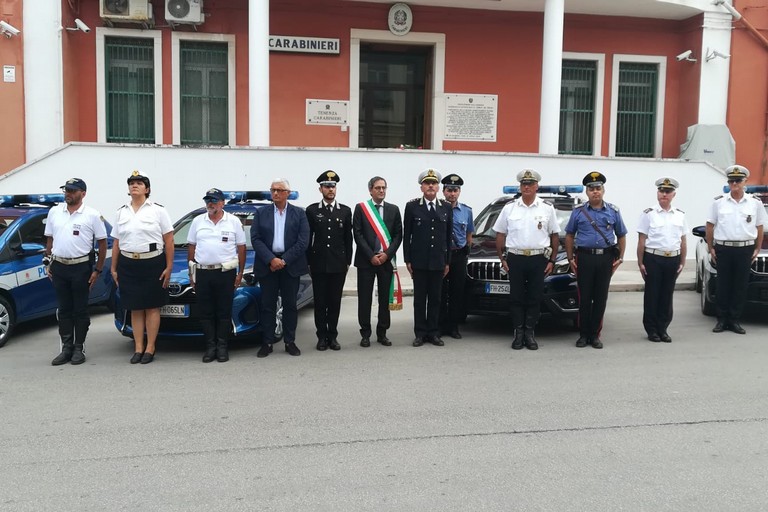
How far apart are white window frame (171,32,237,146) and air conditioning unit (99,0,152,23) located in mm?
825

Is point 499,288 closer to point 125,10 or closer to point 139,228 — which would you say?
point 139,228

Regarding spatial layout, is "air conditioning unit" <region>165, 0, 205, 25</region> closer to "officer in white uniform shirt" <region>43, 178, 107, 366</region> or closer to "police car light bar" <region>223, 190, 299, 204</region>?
"police car light bar" <region>223, 190, 299, 204</region>

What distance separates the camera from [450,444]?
4500 millimetres

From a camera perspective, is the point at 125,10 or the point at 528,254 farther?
the point at 125,10

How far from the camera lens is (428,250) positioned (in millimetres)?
7359

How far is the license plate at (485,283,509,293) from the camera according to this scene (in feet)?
25.0

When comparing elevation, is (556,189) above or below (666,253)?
above

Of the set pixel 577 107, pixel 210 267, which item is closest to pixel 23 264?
pixel 210 267

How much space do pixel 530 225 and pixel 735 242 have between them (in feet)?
8.74

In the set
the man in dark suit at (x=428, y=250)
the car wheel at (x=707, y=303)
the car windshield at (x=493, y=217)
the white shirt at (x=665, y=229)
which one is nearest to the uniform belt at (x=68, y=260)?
the man in dark suit at (x=428, y=250)

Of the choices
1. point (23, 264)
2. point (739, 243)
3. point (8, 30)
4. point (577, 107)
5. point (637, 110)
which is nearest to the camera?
point (23, 264)

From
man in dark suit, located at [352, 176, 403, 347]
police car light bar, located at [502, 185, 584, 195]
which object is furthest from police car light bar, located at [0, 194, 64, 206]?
police car light bar, located at [502, 185, 584, 195]

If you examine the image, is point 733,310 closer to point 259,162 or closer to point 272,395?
point 272,395

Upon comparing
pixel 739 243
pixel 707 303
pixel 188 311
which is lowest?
pixel 707 303
